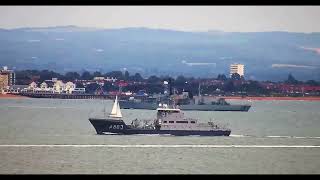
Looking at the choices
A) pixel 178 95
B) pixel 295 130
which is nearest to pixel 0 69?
pixel 178 95

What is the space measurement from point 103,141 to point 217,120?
1.20 meters

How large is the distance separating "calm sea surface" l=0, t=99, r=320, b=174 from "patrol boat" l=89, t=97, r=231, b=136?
71 mm

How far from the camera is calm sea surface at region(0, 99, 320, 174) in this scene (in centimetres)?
432

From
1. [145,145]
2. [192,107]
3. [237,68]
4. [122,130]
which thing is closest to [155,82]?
[237,68]

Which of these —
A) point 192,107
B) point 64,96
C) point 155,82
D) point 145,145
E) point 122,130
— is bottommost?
point 145,145

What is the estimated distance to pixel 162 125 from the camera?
5.45 m

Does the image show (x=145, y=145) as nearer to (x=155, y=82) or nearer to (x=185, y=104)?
(x=185, y=104)

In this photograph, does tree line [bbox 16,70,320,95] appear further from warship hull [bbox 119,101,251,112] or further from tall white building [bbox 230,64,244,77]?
warship hull [bbox 119,101,251,112]

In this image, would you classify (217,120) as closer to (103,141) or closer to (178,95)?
(178,95)

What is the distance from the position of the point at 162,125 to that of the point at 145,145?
0.40 metres
